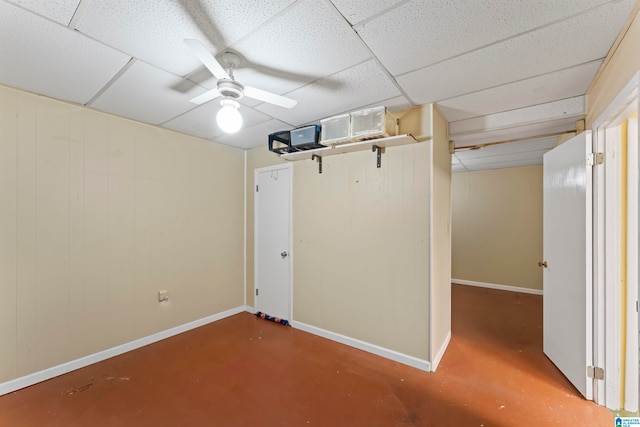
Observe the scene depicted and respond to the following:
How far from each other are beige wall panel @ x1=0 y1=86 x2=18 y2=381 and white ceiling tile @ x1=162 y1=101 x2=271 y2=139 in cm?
114

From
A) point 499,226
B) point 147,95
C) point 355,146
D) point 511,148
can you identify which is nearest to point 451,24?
point 355,146

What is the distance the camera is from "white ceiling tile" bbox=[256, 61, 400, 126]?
190cm

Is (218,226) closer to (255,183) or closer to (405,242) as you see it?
(255,183)

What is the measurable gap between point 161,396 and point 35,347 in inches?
Result: 47.5

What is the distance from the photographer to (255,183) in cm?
381

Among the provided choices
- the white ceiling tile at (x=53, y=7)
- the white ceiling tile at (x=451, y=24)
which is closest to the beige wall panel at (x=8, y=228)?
the white ceiling tile at (x=53, y=7)

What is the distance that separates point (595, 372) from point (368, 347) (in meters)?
1.73

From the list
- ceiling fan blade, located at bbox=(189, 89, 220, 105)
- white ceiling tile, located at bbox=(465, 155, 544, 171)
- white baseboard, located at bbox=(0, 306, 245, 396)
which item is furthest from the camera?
white ceiling tile, located at bbox=(465, 155, 544, 171)

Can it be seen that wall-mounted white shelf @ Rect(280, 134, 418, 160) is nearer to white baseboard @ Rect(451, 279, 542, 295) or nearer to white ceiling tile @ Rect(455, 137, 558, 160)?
white ceiling tile @ Rect(455, 137, 558, 160)

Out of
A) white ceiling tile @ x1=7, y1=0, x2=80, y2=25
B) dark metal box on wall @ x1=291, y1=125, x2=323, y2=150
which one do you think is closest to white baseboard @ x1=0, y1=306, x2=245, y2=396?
dark metal box on wall @ x1=291, y1=125, x2=323, y2=150

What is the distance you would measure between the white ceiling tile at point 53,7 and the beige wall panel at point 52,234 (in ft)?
4.37

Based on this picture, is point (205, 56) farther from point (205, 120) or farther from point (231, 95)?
point (205, 120)

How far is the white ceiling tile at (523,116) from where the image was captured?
2221mm

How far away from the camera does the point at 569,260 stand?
2.24m
